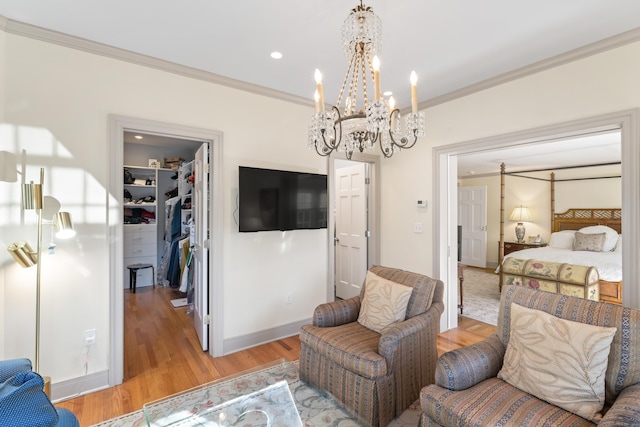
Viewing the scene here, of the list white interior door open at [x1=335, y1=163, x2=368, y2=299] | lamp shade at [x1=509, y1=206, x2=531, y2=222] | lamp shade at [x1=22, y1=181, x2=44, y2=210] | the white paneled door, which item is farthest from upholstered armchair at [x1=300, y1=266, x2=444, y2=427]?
the white paneled door

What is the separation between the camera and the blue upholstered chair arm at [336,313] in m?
2.46

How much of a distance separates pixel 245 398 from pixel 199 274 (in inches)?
64.9

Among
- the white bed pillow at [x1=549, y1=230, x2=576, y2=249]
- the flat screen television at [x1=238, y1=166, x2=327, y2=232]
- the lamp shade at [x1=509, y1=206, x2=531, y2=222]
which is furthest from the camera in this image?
the lamp shade at [x1=509, y1=206, x2=531, y2=222]

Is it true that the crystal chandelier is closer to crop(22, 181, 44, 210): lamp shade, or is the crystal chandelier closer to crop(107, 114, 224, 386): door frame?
crop(107, 114, 224, 386): door frame

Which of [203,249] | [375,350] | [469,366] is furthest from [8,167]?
[469,366]

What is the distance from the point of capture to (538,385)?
5.04 feet

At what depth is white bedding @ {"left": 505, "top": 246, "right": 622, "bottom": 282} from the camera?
4242 mm

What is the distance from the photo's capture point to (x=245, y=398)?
1.86 metres

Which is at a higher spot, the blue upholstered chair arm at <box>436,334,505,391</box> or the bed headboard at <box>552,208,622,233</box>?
the bed headboard at <box>552,208,622,233</box>

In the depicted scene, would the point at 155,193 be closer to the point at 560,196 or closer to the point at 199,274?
the point at 199,274

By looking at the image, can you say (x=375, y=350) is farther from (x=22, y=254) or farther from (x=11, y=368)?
(x=22, y=254)

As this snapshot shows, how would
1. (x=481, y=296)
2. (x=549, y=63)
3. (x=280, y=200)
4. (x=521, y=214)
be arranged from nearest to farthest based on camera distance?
(x=549, y=63) → (x=280, y=200) → (x=481, y=296) → (x=521, y=214)

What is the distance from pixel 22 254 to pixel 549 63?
163 inches

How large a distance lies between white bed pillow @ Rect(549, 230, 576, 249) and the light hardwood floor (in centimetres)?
325
